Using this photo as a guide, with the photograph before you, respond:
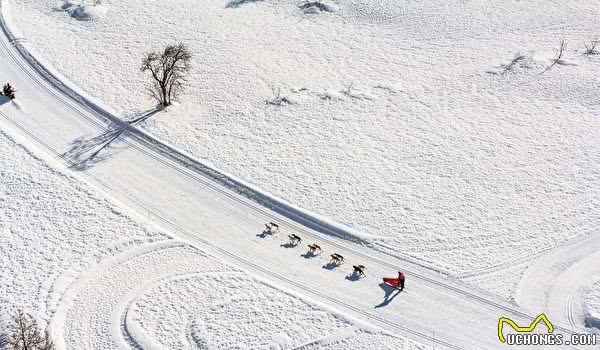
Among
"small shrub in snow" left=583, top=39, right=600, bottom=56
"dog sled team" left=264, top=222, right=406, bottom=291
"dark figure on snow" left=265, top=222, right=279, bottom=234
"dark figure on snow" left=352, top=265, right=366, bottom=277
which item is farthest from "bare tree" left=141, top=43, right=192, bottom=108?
"small shrub in snow" left=583, top=39, right=600, bottom=56

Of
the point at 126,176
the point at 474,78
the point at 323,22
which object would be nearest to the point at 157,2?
the point at 323,22

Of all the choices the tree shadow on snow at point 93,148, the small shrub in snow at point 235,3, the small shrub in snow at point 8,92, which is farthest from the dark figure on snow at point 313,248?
the small shrub in snow at point 235,3

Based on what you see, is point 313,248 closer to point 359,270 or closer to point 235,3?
point 359,270

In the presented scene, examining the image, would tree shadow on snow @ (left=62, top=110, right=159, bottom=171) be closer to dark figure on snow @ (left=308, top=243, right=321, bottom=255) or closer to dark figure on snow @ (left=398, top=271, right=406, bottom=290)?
dark figure on snow @ (left=308, top=243, right=321, bottom=255)

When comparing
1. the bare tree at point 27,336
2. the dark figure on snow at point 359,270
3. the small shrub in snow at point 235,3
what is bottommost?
the bare tree at point 27,336

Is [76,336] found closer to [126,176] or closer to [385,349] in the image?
[126,176]

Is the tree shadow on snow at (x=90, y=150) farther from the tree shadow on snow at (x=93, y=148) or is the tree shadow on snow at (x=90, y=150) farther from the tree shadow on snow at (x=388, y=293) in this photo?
the tree shadow on snow at (x=388, y=293)
